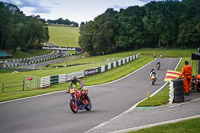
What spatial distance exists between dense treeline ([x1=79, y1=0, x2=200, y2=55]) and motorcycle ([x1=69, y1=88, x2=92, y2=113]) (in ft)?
272

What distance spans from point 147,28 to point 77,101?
290ft

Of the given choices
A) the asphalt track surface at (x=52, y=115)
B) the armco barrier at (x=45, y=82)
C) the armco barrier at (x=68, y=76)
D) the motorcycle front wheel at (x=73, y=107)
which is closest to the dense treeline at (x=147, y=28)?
the armco barrier at (x=68, y=76)

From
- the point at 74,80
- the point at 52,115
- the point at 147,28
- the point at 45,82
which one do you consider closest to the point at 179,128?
the point at 74,80

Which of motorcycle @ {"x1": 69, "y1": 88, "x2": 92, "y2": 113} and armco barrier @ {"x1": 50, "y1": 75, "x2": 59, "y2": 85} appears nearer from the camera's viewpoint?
motorcycle @ {"x1": 69, "y1": 88, "x2": 92, "y2": 113}

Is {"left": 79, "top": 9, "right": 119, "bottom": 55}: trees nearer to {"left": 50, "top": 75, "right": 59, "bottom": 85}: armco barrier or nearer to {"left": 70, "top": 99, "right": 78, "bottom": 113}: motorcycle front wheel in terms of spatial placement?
{"left": 50, "top": 75, "right": 59, "bottom": 85}: armco barrier

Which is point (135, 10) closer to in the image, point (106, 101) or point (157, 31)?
point (157, 31)

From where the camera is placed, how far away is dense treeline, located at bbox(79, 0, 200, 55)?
96000mm

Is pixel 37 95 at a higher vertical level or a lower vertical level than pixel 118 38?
lower

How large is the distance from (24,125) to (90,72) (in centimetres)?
3014

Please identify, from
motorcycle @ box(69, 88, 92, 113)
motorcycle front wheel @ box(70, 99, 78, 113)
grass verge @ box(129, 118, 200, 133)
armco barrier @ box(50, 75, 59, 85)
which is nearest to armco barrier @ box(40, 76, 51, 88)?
armco barrier @ box(50, 75, 59, 85)

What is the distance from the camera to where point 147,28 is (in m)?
98.7

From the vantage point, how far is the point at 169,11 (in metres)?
100

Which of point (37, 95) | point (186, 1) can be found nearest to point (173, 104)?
point (37, 95)

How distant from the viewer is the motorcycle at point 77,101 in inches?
517
